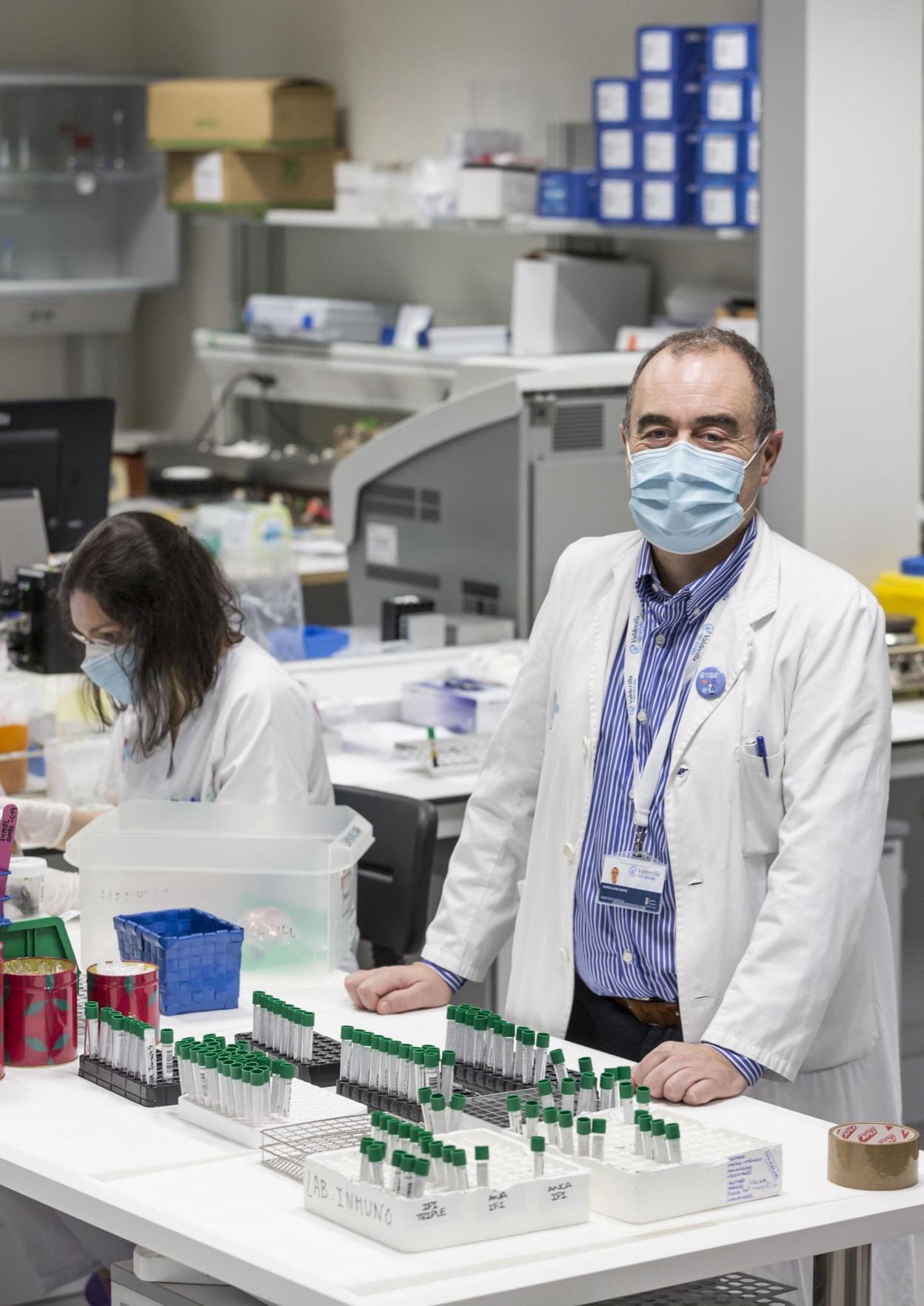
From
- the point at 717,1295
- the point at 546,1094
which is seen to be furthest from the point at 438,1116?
the point at 717,1295

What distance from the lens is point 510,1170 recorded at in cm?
177

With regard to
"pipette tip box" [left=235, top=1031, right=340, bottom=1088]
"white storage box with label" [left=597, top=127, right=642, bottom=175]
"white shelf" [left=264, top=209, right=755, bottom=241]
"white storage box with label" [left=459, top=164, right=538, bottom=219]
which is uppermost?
"white storage box with label" [left=597, top=127, right=642, bottom=175]

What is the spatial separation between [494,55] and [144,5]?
2.25 metres

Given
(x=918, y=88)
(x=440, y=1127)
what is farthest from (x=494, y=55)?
(x=440, y=1127)

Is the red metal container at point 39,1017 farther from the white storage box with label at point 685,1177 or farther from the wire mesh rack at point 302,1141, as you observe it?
the white storage box with label at point 685,1177

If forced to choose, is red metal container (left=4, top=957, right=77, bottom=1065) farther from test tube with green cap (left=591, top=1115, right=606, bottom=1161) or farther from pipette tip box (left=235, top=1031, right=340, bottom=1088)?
test tube with green cap (left=591, top=1115, right=606, bottom=1161)

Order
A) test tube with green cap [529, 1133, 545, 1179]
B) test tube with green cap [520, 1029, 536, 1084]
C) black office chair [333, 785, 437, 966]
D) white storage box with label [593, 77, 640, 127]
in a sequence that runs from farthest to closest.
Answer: white storage box with label [593, 77, 640, 127] → black office chair [333, 785, 437, 966] → test tube with green cap [520, 1029, 536, 1084] → test tube with green cap [529, 1133, 545, 1179]

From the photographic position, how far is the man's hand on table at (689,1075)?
205 centimetres

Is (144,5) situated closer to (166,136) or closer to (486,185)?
(166,136)

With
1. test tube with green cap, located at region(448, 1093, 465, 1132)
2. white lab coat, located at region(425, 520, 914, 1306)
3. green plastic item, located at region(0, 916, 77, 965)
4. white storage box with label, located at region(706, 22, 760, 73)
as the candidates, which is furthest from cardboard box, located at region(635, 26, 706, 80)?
test tube with green cap, located at region(448, 1093, 465, 1132)

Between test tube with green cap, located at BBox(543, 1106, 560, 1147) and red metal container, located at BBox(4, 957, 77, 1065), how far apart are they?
2.02ft

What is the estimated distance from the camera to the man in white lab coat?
7.06 ft

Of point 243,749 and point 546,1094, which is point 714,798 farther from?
point 243,749

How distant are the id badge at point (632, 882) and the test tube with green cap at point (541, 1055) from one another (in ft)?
0.79
